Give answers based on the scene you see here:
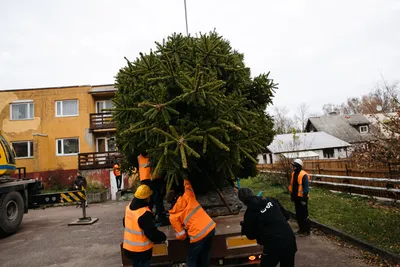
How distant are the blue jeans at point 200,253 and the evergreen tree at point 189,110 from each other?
3.25ft

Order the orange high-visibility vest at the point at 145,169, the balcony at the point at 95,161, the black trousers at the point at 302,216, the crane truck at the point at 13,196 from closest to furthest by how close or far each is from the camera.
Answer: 1. the orange high-visibility vest at the point at 145,169
2. the black trousers at the point at 302,216
3. the crane truck at the point at 13,196
4. the balcony at the point at 95,161

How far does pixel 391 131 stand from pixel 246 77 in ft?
9.89

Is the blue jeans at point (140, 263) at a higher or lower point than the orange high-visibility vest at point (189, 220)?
lower

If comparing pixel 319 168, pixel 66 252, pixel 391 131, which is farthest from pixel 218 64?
pixel 319 168

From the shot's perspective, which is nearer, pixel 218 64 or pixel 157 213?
pixel 218 64

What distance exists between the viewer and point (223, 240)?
4.69 metres

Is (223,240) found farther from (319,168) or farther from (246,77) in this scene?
(319,168)

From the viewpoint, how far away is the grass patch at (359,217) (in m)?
6.43

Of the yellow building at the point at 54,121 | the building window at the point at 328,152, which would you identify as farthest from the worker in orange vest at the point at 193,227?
the building window at the point at 328,152

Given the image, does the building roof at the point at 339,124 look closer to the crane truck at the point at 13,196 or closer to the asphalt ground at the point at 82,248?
the asphalt ground at the point at 82,248

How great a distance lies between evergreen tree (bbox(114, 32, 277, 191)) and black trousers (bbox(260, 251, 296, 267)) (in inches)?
51.0

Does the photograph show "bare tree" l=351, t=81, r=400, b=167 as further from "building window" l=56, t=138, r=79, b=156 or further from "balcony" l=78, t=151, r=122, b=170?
"building window" l=56, t=138, r=79, b=156

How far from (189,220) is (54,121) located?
21.7 meters

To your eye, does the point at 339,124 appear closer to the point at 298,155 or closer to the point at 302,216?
the point at 298,155
